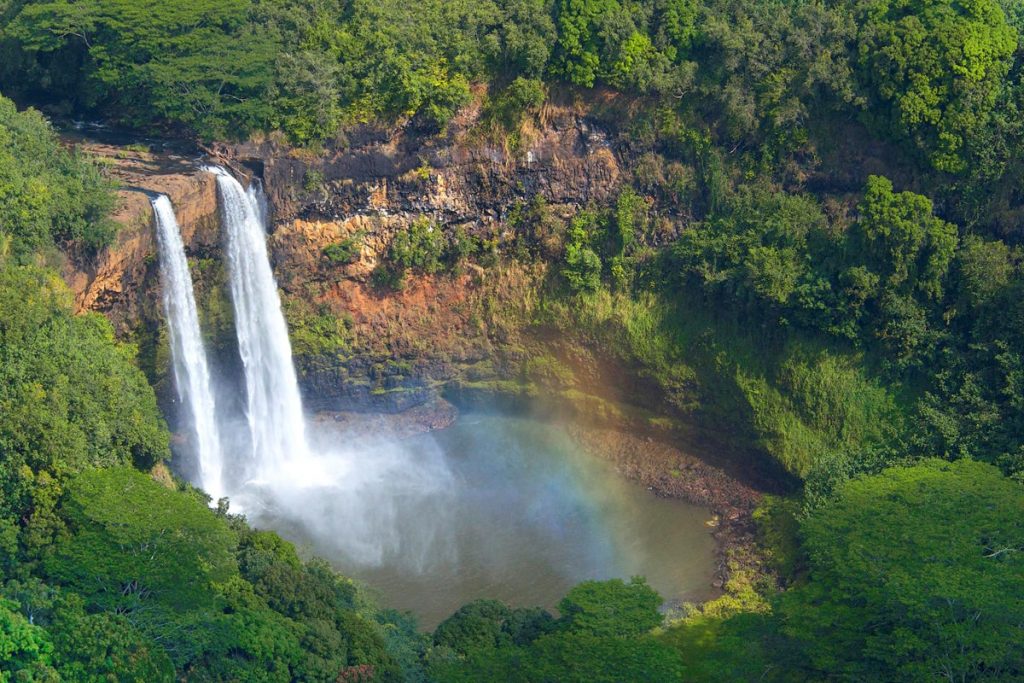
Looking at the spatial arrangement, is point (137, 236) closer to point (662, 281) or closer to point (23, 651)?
point (23, 651)

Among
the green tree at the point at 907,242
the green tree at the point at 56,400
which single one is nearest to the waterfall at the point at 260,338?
the green tree at the point at 56,400

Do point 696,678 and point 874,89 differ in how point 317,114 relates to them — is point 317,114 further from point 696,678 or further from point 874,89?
point 696,678

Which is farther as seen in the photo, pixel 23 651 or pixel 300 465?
pixel 300 465

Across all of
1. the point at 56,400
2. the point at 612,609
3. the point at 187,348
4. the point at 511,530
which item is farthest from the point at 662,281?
the point at 56,400

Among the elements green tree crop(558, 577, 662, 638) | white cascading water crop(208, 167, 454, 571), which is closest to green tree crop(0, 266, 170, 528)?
white cascading water crop(208, 167, 454, 571)

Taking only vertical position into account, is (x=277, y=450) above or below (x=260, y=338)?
below

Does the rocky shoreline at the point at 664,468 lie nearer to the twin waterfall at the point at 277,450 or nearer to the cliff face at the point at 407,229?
the cliff face at the point at 407,229
